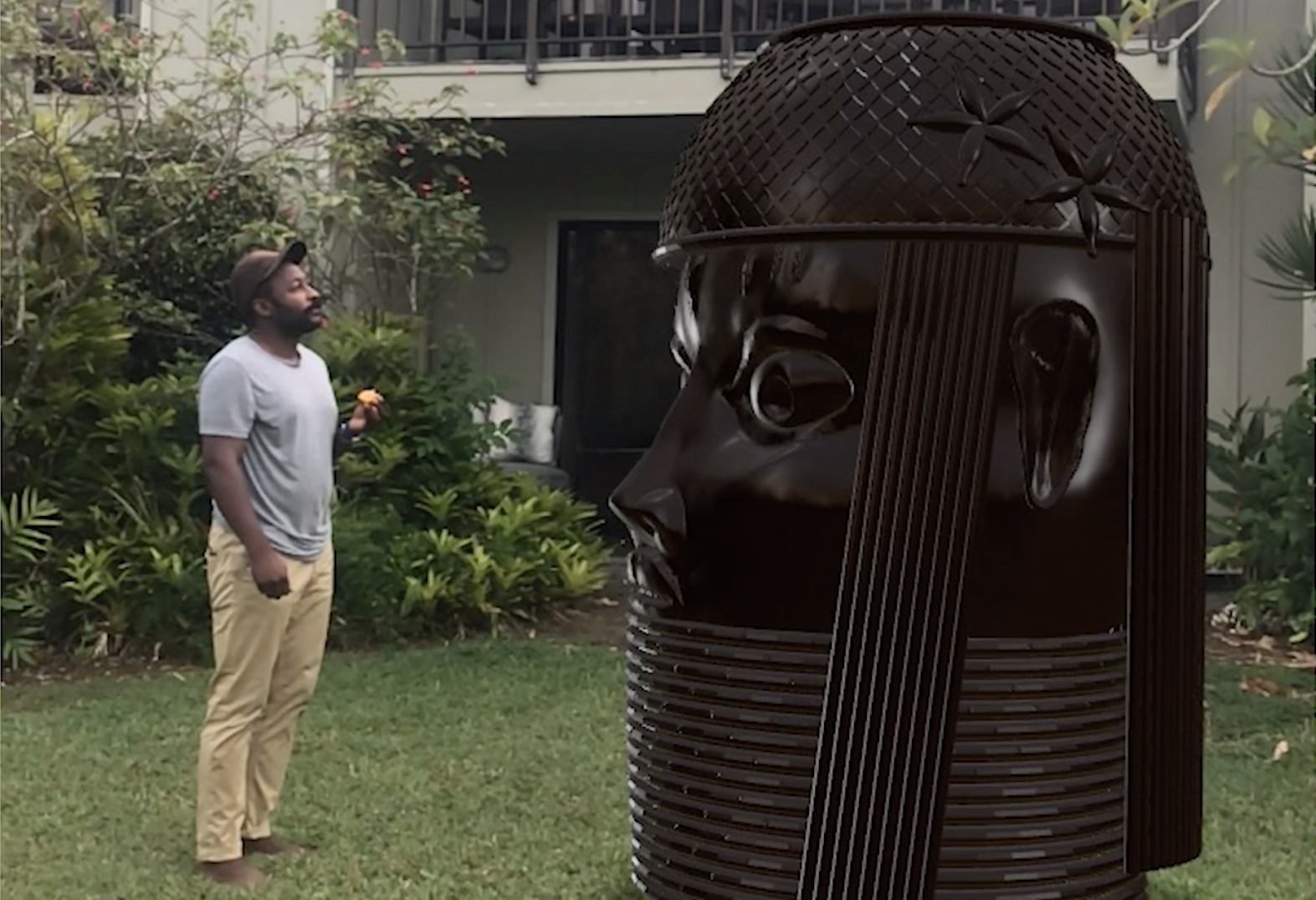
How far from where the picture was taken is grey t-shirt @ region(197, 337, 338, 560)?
357 centimetres

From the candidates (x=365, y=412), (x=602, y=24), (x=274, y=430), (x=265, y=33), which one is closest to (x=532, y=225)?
(x=602, y=24)

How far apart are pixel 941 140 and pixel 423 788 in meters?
3.69

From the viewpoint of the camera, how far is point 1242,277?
26.5 feet

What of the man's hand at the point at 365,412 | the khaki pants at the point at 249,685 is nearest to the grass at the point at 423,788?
the khaki pants at the point at 249,685

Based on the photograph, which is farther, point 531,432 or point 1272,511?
point 531,432

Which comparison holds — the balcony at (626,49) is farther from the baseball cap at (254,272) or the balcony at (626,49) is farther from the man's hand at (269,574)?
the man's hand at (269,574)

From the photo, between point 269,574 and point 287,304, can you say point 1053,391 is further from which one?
point 287,304

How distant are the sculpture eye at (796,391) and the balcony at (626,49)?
616 centimetres

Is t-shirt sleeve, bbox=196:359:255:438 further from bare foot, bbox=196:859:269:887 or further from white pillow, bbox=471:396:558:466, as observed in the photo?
white pillow, bbox=471:396:558:466

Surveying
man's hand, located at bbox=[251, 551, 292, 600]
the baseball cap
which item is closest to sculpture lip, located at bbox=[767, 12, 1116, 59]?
man's hand, located at bbox=[251, 551, 292, 600]

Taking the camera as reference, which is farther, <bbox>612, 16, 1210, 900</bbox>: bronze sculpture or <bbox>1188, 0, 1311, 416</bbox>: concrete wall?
<bbox>1188, 0, 1311, 416</bbox>: concrete wall

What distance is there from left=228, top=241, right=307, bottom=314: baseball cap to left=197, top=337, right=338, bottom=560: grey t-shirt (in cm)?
14

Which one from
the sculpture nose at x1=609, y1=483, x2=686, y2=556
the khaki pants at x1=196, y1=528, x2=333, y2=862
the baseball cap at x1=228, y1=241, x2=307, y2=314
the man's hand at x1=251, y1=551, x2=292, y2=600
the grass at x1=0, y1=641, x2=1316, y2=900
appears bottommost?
the grass at x1=0, y1=641, x2=1316, y2=900

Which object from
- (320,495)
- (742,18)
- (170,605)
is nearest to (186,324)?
(170,605)
